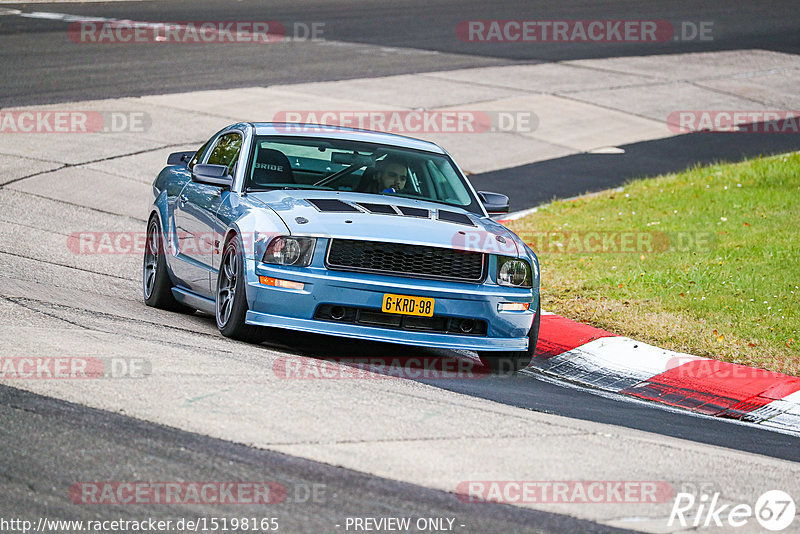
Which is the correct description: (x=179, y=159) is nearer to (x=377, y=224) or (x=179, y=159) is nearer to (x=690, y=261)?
(x=377, y=224)

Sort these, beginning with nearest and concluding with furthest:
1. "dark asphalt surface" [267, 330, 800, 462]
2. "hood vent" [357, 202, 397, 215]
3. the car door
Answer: "dark asphalt surface" [267, 330, 800, 462] < "hood vent" [357, 202, 397, 215] < the car door

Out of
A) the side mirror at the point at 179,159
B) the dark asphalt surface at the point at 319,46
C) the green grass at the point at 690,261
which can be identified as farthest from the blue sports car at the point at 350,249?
the dark asphalt surface at the point at 319,46

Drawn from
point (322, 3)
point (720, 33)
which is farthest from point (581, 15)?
point (322, 3)

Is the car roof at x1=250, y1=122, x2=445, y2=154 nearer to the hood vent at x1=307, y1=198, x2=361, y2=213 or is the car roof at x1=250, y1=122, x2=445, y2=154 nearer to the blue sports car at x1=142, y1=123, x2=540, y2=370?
the blue sports car at x1=142, y1=123, x2=540, y2=370

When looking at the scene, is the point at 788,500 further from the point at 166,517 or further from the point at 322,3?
the point at 322,3

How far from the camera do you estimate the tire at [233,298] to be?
7.93m

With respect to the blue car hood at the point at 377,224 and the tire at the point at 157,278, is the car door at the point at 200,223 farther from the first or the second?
the blue car hood at the point at 377,224

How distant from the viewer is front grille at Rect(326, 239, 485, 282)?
780 centimetres

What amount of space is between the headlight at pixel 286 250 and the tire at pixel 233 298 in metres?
0.23

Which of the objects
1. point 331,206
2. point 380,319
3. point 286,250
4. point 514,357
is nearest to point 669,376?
point 514,357

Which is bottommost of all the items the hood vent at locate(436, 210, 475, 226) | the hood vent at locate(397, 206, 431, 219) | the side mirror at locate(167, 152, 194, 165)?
the hood vent at locate(436, 210, 475, 226)

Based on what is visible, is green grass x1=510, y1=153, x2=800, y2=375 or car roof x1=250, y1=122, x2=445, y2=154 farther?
green grass x1=510, y1=153, x2=800, y2=375

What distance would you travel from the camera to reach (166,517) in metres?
4.71

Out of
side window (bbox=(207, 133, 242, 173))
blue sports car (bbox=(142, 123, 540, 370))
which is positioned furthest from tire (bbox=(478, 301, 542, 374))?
side window (bbox=(207, 133, 242, 173))
